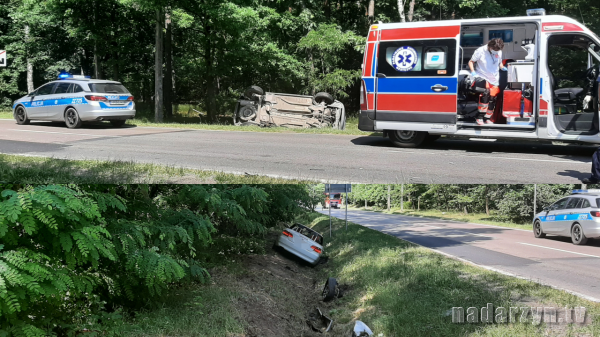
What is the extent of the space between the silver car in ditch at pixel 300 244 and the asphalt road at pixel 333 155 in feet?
14.6

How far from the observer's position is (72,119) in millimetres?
13539

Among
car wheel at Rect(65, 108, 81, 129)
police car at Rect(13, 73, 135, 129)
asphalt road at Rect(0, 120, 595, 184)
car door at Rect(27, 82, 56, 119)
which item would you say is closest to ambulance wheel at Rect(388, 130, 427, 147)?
asphalt road at Rect(0, 120, 595, 184)

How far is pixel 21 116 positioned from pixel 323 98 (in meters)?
9.40

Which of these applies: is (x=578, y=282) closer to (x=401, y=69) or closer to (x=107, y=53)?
(x=401, y=69)

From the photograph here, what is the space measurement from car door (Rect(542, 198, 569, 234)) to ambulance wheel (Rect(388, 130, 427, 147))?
455cm

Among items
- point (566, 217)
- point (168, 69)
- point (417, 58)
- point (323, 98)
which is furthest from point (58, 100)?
point (566, 217)

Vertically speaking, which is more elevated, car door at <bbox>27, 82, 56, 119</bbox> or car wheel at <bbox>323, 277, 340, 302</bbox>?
car door at <bbox>27, 82, 56, 119</bbox>

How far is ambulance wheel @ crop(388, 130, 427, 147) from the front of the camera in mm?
10289

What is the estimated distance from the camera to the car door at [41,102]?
14180 millimetres

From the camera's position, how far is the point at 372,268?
12.8 m

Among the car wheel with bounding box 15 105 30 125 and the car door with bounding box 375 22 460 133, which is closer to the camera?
the car door with bounding box 375 22 460 133

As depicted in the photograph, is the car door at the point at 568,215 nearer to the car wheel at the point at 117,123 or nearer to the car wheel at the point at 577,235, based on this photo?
the car wheel at the point at 577,235

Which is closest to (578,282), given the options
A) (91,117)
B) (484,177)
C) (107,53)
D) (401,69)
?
(484,177)

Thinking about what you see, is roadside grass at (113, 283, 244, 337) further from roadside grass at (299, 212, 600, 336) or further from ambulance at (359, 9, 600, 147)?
ambulance at (359, 9, 600, 147)
